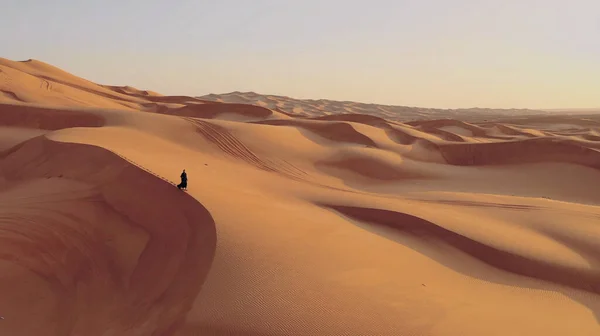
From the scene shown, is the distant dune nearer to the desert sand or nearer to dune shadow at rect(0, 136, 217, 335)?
the desert sand

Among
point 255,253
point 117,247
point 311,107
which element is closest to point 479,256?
point 255,253

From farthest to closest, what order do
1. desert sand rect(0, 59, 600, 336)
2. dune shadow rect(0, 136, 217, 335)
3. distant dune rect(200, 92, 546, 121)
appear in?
distant dune rect(200, 92, 546, 121), dune shadow rect(0, 136, 217, 335), desert sand rect(0, 59, 600, 336)

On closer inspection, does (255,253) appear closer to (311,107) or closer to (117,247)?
(117,247)

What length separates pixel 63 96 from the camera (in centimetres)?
1995

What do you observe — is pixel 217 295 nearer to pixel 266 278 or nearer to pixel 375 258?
pixel 266 278

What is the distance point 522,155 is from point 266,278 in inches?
543

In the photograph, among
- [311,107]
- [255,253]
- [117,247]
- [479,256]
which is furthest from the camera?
[311,107]

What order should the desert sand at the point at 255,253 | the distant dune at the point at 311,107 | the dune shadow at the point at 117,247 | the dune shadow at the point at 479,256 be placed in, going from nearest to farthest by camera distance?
1. the desert sand at the point at 255,253
2. the dune shadow at the point at 117,247
3. the dune shadow at the point at 479,256
4. the distant dune at the point at 311,107

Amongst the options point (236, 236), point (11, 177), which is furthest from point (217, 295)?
point (11, 177)

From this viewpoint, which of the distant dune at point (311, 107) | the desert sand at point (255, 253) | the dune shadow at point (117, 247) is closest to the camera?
the desert sand at point (255, 253)

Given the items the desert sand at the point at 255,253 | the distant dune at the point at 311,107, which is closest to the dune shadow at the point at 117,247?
the desert sand at the point at 255,253

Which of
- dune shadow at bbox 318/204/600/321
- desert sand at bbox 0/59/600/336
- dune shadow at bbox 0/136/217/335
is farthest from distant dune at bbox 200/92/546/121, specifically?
dune shadow at bbox 0/136/217/335

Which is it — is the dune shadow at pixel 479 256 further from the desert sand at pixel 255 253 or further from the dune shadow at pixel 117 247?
the dune shadow at pixel 117 247

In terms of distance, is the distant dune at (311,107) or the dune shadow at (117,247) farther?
the distant dune at (311,107)
